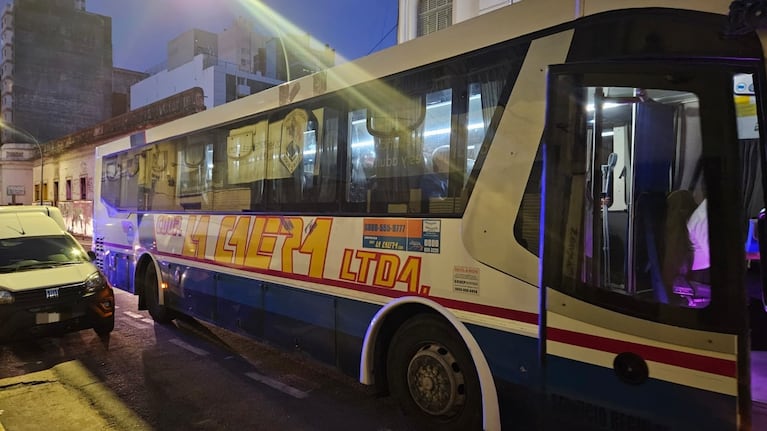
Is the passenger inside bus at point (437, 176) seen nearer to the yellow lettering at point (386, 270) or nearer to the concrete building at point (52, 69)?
the yellow lettering at point (386, 270)

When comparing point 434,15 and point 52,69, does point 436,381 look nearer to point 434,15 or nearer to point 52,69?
point 434,15

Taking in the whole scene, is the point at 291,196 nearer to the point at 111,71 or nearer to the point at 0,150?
the point at 0,150

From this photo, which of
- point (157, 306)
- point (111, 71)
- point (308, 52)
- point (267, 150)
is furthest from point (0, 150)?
point (267, 150)

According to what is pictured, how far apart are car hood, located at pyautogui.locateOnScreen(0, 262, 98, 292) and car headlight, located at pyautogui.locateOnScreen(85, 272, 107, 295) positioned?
58 mm

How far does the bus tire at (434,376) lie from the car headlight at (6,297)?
16.0 feet

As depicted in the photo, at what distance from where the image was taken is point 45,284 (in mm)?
6457

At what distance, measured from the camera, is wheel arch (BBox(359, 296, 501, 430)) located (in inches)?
141

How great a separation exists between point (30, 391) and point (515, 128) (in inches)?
215

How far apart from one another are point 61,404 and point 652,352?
515 centimetres

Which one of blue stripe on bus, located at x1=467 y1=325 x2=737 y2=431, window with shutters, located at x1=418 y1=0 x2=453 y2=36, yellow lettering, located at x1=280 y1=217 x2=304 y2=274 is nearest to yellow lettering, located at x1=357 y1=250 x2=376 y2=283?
yellow lettering, located at x1=280 y1=217 x2=304 y2=274

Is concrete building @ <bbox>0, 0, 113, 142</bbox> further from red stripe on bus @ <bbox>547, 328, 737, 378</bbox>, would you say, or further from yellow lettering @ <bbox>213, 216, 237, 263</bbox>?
red stripe on bus @ <bbox>547, 328, 737, 378</bbox>

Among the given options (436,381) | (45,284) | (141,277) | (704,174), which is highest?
(704,174)

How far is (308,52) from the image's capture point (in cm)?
→ 4984

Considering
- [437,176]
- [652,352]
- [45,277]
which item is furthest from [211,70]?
[652,352]
